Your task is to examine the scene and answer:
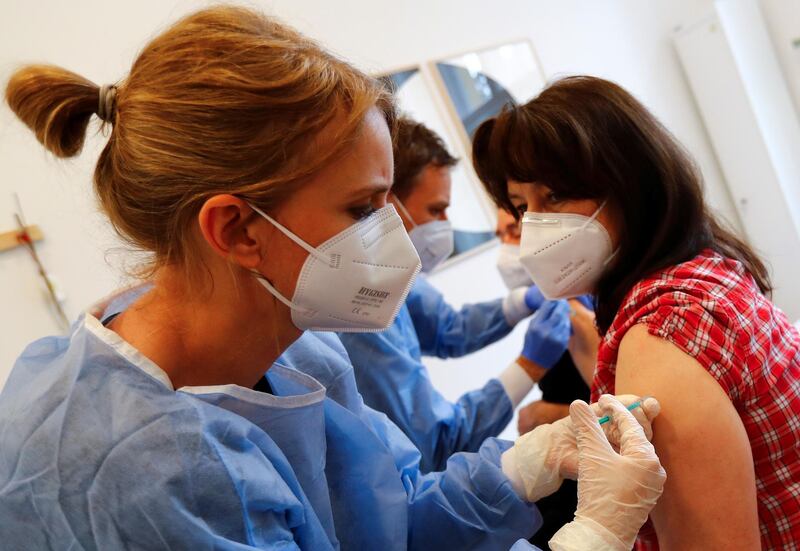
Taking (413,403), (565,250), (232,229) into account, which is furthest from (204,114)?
(413,403)

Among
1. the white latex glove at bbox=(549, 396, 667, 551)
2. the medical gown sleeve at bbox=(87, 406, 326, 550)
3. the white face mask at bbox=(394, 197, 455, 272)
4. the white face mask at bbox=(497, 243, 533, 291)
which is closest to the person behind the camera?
the medical gown sleeve at bbox=(87, 406, 326, 550)

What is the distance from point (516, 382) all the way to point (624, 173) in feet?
2.77

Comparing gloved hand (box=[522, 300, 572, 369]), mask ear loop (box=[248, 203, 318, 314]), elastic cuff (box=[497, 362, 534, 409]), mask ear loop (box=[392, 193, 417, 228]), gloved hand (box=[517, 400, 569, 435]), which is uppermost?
mask ear loop (box=[248, 203, 318, 314])

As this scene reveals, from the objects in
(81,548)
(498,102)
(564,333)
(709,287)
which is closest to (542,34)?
(498,102)

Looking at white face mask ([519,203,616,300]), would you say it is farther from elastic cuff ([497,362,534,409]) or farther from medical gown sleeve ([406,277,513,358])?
medical gown sleeve ([406,277,513,358])

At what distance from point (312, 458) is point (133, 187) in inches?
20.0

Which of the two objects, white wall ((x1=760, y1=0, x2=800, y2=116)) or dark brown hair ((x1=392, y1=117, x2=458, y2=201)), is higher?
dark brown hair ((x1=392, y1=117, x2=458, y2=201))

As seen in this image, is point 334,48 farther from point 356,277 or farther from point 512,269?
point 356,277

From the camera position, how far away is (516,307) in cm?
223

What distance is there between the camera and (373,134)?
3.14 ft

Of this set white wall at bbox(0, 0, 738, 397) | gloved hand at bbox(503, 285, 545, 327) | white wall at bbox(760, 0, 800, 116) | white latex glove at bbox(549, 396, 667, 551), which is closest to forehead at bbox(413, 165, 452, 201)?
gloved hand at bbox(503, 285, 545, 327)

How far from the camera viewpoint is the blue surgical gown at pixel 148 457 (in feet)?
2.61

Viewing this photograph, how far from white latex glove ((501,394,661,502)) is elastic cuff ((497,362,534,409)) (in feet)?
2.20

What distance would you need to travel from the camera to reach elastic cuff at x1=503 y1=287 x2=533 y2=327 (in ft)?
7.25
